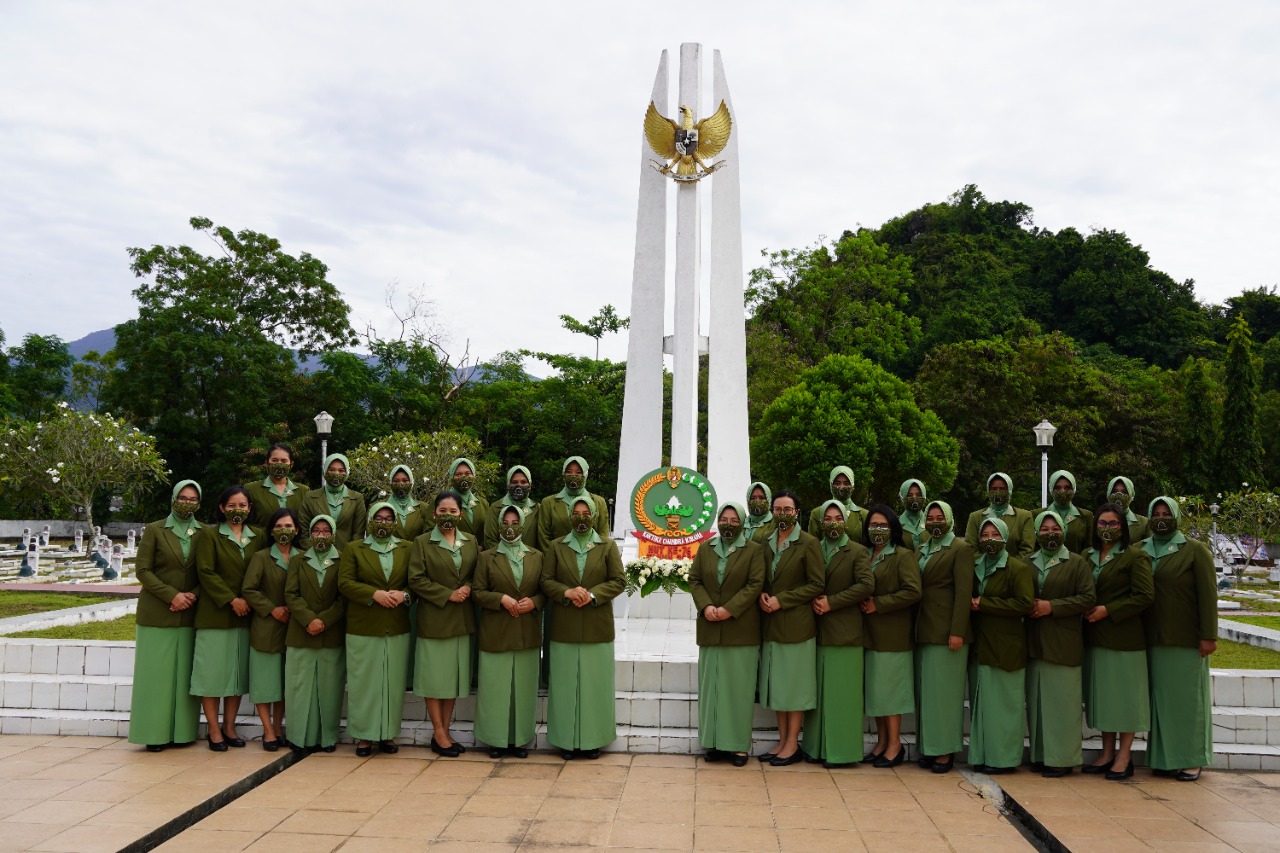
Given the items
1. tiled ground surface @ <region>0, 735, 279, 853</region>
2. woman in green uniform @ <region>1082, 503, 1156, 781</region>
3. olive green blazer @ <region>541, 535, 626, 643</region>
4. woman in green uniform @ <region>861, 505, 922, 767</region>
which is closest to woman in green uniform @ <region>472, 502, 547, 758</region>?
olive green blazer @ <region>541, 535, 626, 643</region>

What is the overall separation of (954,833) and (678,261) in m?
8.41

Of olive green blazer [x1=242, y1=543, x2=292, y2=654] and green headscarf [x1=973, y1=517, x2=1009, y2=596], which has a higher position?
green headscarf [x1=973, y1=517, x2=1009, y2=596]

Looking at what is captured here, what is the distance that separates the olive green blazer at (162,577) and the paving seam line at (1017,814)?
4591mm

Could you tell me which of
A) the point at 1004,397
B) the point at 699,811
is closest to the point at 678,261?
the point at 699,811

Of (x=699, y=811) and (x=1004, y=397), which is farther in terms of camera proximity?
(x=1004, y=397)

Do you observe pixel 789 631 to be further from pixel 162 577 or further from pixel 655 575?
pixel 162 577

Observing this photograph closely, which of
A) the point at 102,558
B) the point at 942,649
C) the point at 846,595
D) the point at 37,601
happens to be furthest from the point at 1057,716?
the point at 102,558

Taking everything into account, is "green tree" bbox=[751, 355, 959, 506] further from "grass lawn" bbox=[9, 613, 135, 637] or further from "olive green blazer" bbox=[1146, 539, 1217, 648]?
"olive green blazer" bbox=[1146, 539, 1217, 648]

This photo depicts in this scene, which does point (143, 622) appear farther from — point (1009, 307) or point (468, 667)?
point (1009, 307)

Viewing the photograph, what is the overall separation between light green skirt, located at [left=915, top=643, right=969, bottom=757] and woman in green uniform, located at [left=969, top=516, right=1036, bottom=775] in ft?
0.30

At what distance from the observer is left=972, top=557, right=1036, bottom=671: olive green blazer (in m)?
5.68

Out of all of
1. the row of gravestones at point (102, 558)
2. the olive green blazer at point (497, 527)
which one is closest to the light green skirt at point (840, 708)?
the olive green blazer at point (497, 527)

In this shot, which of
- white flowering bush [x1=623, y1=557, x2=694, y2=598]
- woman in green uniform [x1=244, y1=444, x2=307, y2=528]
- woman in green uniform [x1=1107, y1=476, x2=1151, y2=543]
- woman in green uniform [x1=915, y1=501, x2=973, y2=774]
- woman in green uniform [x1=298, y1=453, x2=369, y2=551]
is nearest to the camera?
woman in green uniform [x1=915, y1=501, x2=973, y2=774]

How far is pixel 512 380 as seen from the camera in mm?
31594
